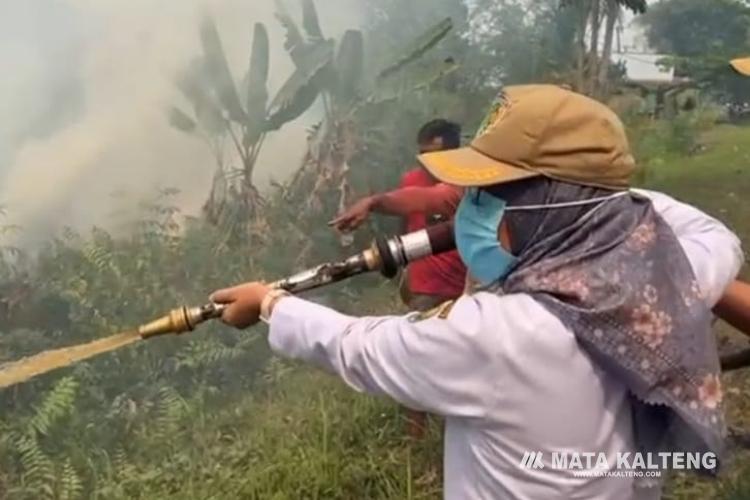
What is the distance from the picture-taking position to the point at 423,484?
9.46 feet

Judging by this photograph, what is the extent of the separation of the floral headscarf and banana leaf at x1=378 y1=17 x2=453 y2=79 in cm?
157

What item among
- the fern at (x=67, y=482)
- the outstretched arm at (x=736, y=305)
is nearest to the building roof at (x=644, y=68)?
the outstretched arm at (x=736, y=305)

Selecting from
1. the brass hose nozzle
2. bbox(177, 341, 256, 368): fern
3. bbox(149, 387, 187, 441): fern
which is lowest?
bbox(149, 387, 187, 441): fern

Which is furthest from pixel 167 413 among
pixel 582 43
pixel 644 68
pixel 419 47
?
pixel 644 68

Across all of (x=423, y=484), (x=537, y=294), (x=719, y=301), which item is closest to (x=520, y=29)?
(x=423, y=484)

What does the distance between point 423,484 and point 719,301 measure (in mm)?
1454

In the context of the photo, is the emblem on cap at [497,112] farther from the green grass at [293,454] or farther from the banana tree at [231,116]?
the green grass at [293,454]

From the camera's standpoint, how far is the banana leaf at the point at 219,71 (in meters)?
2.67

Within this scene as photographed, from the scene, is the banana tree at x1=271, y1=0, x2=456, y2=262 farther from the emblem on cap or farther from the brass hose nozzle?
the emblem on cap

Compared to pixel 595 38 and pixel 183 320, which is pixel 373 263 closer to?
pixel 183 320

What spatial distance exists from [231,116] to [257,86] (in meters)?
0.10

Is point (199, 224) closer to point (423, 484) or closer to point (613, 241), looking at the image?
point (423, 484)

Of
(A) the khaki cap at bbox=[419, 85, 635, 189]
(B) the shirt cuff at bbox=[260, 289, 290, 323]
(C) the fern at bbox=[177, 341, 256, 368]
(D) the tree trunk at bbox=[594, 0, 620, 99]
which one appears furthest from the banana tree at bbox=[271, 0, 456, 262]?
(A) the khaki cap at bbox=[419, 85, 635, 189]

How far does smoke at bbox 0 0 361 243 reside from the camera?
2.51 metres
